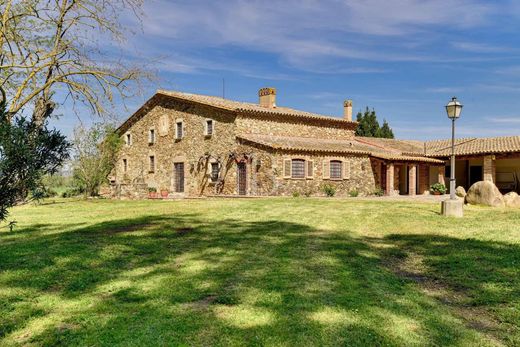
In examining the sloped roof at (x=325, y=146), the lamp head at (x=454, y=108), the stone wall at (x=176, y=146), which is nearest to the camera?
the lamp head at (x=454, y=108)

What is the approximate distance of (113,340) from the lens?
4020 millimetres

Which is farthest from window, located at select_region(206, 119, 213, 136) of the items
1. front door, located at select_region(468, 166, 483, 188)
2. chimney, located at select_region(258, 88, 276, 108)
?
front door, located at select_region(468, 166, 483, 188)

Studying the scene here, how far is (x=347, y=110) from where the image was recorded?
107 ft

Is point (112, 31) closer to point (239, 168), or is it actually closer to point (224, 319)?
point (224, 319)

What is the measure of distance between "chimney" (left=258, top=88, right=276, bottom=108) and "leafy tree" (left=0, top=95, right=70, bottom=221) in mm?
24369

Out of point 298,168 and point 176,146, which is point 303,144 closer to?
point 298,168

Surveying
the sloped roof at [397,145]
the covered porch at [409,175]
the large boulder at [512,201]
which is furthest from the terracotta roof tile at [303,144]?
the large boulder at [512,201]

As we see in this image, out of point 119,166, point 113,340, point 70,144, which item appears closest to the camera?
point 113,340

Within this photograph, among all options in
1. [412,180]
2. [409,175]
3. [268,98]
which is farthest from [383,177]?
[268,98]

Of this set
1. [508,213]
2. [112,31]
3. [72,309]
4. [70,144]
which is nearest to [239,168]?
[112,31]

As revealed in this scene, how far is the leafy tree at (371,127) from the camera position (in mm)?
50250

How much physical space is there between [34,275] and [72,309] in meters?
1.87

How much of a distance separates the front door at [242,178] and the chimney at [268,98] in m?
6.32

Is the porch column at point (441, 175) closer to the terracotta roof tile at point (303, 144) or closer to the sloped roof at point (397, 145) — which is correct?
the sloped roof at point (397, 145)
